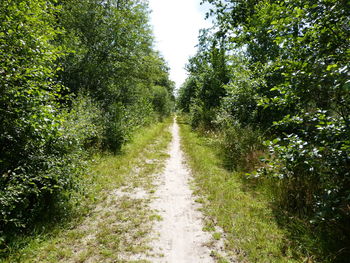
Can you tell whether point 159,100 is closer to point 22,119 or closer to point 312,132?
point 22,119

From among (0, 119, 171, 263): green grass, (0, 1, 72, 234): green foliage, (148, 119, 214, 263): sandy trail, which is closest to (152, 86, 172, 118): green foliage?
(0, 119, 171, 263): green grass

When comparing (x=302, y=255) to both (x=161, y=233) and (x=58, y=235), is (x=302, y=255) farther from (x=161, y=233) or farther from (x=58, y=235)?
(x=58, y=235)

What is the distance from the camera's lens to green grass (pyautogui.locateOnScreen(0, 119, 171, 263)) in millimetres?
3303

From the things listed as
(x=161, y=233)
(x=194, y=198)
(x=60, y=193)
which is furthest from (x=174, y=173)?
(x=60, y=193)

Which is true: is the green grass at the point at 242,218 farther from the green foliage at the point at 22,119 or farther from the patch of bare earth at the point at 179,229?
the green foliage at the point at 22,119

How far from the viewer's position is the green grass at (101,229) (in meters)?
3.30

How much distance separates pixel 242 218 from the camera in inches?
175

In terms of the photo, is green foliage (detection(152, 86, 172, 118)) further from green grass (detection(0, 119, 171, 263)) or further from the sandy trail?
the sandy trail

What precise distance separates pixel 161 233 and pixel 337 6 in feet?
15.8

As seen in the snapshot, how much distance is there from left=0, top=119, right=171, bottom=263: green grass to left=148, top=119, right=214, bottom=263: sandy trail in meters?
0.33

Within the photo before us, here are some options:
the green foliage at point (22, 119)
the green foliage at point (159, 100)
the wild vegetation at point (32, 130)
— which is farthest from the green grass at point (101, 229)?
the green foliage at point (159, 100)

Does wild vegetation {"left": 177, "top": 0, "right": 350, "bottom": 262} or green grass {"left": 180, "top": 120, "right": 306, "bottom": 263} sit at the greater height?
wild vegetation {"left": 177, "top": 0, "right": 350, "bottom": 262}

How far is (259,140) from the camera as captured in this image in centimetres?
788

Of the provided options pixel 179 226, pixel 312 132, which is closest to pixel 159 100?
pixel 179 226
